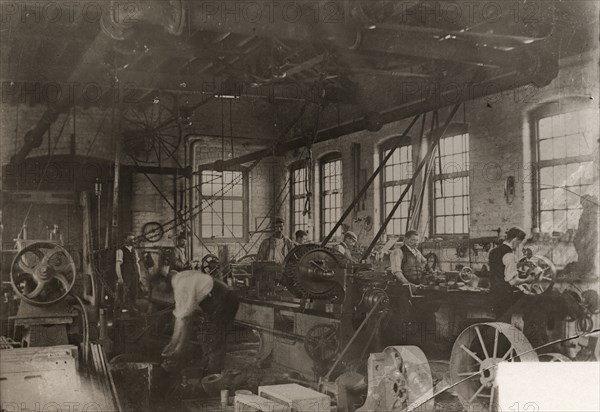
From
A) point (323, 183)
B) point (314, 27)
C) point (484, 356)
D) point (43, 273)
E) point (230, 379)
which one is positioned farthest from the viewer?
point (484, 356)

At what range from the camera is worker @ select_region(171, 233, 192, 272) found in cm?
379

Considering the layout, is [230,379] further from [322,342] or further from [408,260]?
[408,260]

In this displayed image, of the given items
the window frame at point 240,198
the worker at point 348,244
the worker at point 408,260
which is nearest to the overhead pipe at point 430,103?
the window frame at point 240,198

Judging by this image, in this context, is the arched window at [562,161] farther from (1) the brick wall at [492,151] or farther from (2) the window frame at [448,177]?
(2) the window frame at [448,177]

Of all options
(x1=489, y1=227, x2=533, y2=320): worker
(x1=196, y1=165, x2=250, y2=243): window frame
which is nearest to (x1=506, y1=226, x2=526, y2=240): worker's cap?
(x1=489, y1=227, x2=533, y2=320): worker

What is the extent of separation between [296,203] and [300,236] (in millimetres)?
223

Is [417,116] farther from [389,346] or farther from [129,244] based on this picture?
[129,244]

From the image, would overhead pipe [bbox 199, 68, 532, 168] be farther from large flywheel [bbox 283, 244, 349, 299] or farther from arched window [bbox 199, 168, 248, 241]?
large flywheel [bbox 283, 244, 349, 299]

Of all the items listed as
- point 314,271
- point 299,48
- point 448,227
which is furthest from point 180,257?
point 448,227

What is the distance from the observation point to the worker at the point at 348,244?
418 cm

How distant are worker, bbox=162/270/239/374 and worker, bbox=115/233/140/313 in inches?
8.5

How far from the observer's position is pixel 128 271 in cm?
373

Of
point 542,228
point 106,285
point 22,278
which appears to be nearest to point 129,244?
point 106,285

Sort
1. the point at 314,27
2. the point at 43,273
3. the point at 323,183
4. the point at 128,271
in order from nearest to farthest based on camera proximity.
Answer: the point at 43,273
the point at 128,271
the point at 314,27
the point at 323,183
